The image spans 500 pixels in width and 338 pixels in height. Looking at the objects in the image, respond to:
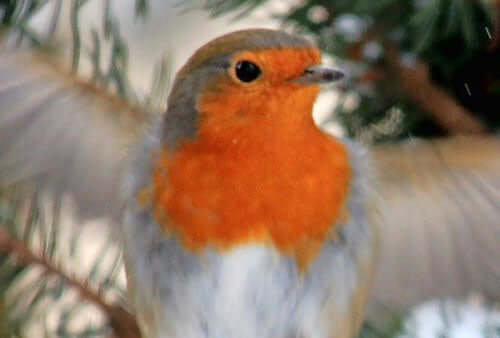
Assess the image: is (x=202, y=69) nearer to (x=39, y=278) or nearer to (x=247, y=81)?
(x=247, y=81)

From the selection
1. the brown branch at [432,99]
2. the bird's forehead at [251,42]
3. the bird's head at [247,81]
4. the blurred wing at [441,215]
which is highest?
the bird's forehead at [251,42]

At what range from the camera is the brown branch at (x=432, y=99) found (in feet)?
5.90

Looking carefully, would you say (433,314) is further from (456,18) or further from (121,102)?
(121,102)

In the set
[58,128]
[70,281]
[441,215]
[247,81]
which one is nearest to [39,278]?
[70,281]

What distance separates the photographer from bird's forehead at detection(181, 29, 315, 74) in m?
1.67

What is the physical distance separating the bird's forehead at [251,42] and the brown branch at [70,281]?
0.49m

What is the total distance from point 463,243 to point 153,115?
2.21 ft

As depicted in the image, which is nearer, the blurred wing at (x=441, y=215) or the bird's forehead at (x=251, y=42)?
the bird's forehead at (x=251, y=42)

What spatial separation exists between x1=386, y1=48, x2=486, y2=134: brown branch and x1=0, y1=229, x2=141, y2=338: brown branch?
69 centimetres

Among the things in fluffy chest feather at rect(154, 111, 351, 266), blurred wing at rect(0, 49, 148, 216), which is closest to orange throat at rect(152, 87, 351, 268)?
fluffy chest feather at rect(154, 111, 351, 266)

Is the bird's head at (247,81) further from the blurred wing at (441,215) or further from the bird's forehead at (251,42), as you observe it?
the blurred wing at (441,215)

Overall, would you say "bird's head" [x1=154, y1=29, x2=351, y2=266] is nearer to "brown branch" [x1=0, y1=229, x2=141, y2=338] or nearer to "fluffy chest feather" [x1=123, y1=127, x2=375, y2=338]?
"fluffy chest feather" [x1=123, y1=127, x2=375, y2=338]

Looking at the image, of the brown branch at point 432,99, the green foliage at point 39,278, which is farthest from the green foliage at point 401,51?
the green foliage at point 39,278

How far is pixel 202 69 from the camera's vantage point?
178cm
